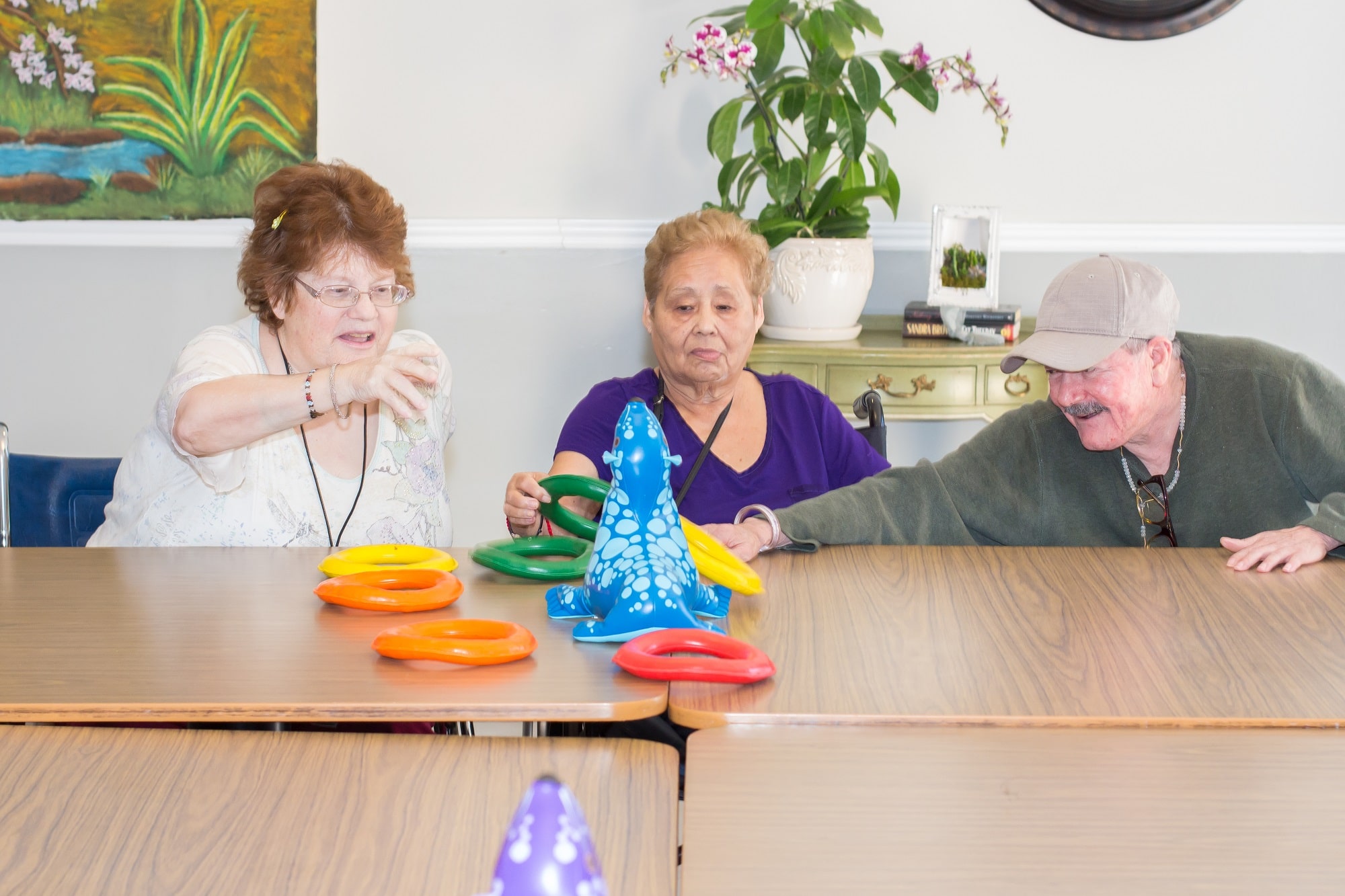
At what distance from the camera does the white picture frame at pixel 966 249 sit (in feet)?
9.82

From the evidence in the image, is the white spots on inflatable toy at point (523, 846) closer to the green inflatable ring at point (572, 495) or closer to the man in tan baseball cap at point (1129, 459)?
the green inflatable ring at point (572, 495)

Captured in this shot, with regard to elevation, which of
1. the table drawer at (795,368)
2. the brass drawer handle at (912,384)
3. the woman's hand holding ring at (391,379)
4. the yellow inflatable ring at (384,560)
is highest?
the woman's hand holding ring at (391,379)

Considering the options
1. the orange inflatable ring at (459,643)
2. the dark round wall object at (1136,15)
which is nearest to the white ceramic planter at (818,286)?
the dark round wall object at (1136,15)

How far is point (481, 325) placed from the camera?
339cm

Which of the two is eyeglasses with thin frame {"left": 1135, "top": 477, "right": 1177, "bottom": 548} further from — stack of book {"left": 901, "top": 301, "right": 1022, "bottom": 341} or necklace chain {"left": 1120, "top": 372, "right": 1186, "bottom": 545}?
stack of book {"left": 901, "top": 301, "right": 1022, "bottom": 341}

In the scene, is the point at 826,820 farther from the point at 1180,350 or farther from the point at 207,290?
the point at 207,290

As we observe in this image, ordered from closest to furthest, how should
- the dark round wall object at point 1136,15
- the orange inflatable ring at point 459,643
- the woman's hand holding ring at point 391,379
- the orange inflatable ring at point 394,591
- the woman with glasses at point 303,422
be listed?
the orange inflatable ring at point 459,643 < the orange inflatable ring at point 394,591 < the woman's hand holding ring at point 391,379 < the woman with glasses at point 303,422 < the dark round wall object at point 1136,15

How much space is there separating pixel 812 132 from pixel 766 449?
0.98 m

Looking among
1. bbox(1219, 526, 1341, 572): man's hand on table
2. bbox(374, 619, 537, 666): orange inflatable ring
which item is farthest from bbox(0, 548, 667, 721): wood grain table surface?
bbox(1219, 526, 1341, 572): man's hand on table

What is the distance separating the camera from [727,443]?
2225 mm

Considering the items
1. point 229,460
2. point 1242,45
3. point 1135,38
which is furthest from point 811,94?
point 229,460

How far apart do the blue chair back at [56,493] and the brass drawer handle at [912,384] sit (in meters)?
1.65

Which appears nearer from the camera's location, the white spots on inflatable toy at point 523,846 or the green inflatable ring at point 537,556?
the white spots on inflatable toy at point 523,846

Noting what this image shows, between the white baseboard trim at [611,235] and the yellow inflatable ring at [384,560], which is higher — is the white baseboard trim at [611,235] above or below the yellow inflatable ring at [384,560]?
above
